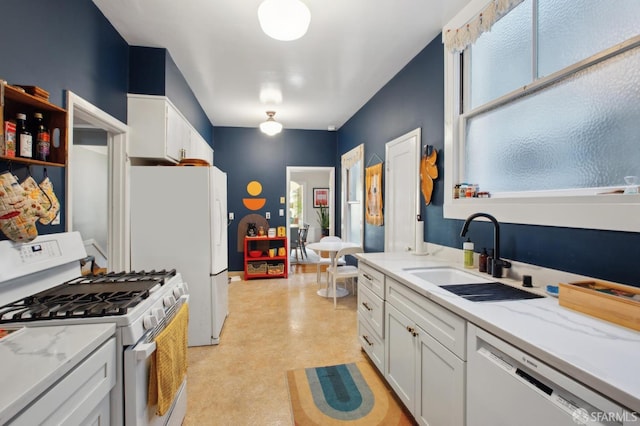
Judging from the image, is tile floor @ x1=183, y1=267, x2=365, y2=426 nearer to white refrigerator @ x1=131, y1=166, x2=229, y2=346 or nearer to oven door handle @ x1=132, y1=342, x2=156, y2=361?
white refrigerator @ x1=131, y1=166, x2=229, y2=346

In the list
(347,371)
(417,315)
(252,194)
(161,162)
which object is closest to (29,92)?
(161,162)

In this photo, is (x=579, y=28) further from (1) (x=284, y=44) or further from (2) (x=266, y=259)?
(2) (x=266, y=259)

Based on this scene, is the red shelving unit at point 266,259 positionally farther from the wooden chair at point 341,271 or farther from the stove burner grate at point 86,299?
the stove burner grate at point 86,299

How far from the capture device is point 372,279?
2.22 meters

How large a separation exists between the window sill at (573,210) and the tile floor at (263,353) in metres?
1.66

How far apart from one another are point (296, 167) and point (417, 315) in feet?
14.3

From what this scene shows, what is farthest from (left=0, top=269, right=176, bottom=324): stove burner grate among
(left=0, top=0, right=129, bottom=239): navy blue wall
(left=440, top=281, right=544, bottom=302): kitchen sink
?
(left=440, top=281, right=544, bottom=302): kitchen sink

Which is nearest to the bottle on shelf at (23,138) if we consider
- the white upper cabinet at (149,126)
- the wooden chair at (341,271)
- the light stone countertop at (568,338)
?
the white upper cabinet at (149,126)

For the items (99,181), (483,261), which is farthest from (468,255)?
(99,181)

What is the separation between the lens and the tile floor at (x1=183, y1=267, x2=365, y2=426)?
6.12 ft

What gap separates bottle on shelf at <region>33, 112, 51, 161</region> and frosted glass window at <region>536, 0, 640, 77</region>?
2.68 meters

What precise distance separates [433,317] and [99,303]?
153 centimetres

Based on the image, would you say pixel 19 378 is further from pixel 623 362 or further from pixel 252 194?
pixel 252 194

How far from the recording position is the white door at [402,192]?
9.20ft
